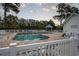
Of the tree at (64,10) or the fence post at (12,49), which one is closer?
the fence post at (12,49)

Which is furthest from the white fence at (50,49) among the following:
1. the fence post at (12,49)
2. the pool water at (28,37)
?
the pool water at (28,37)

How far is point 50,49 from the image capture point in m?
2.21

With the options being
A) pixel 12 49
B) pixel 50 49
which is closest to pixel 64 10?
pixel 50 49

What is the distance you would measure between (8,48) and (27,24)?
17.8 inches

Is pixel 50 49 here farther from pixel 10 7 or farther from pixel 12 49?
pixel 10 7

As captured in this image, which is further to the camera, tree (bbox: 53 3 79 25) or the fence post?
tree (bbox: 53 3 79 25)

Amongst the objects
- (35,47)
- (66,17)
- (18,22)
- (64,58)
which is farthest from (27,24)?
(64,58)

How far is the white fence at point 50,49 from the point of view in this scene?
210 cm

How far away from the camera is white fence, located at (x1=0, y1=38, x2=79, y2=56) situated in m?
2.10

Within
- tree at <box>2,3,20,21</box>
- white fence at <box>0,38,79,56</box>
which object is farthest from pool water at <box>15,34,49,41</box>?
tree at <box>2,3,20,21</box>

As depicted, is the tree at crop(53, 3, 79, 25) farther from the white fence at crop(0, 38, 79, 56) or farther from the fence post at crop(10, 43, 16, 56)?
the fence post at crop(10, 43, 16, 56)

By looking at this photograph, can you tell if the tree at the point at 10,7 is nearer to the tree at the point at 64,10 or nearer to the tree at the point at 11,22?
the tree at the point at 11,22

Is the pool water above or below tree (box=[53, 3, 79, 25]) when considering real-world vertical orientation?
below

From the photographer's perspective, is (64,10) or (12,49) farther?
(64,10)
